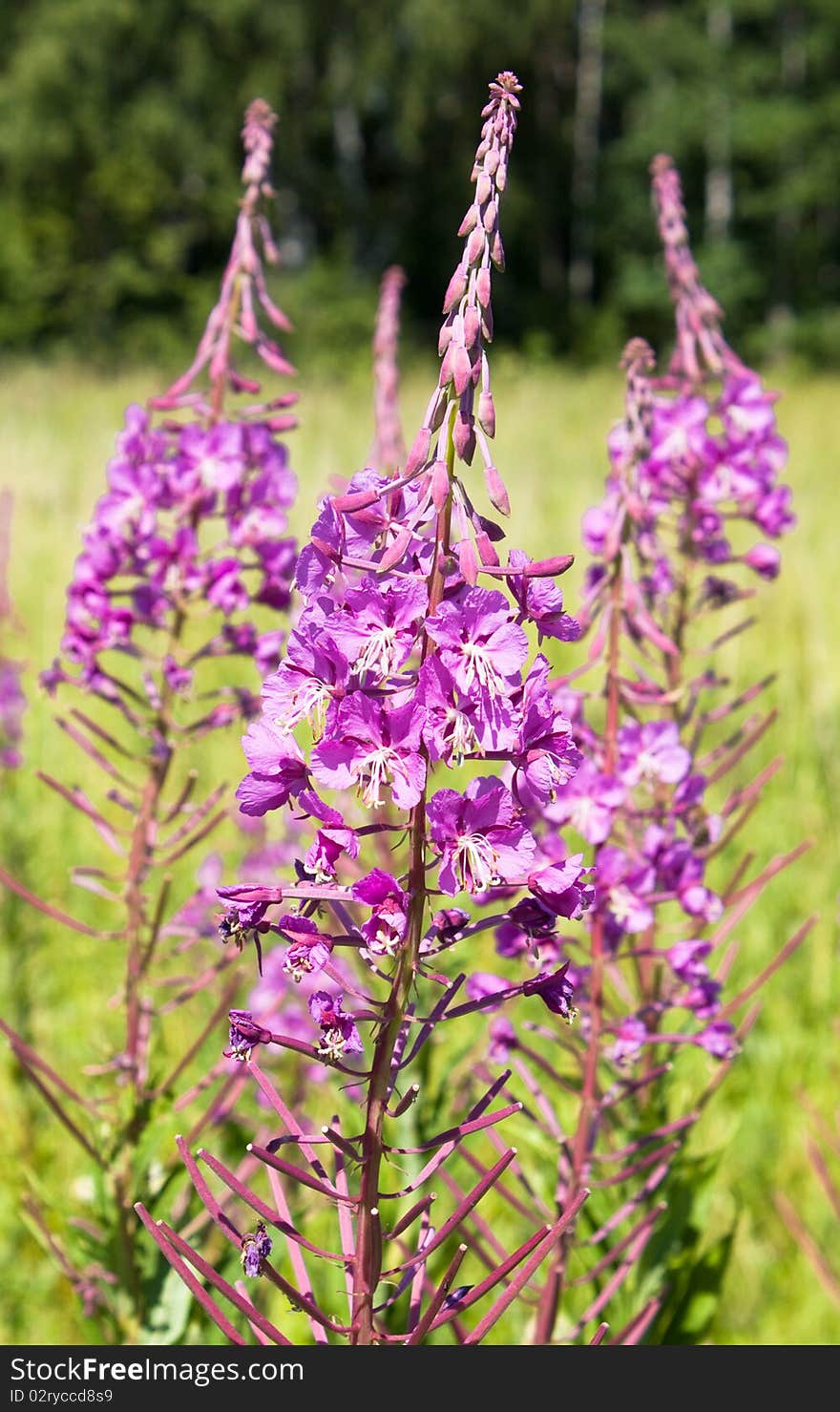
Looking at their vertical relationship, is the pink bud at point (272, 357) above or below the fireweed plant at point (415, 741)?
above

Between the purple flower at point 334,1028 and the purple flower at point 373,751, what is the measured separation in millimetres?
182

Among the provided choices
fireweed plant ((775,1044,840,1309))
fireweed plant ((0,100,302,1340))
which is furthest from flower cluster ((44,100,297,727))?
fireweed plant ((775,1044,840,1309))

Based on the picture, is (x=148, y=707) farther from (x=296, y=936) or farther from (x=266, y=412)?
(x=296, y=936)

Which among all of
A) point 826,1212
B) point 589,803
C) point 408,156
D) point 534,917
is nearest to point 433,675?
point 534,917

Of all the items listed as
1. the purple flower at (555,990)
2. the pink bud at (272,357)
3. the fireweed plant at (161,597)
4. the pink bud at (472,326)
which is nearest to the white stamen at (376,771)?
the purple flower at (555,990)

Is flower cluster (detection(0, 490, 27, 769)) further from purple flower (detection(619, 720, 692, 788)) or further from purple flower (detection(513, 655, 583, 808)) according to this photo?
purple flower (detection(513, 655, 583, 808))

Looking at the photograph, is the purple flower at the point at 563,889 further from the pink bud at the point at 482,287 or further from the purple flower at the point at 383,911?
the pink bud at the point at 482,287

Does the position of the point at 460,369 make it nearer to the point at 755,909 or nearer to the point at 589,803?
the point at 589,803

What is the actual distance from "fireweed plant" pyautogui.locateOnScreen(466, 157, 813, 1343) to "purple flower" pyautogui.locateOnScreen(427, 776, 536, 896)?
1.16 ft

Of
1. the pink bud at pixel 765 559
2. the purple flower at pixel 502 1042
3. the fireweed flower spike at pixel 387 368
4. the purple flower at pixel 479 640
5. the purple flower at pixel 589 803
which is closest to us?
the purple flower at pixel 479 640

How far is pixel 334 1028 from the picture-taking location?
1.11m

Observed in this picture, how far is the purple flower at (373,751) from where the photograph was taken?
1064 mm

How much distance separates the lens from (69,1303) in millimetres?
2523
